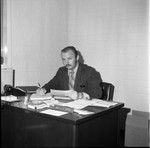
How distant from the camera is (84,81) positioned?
259 cm

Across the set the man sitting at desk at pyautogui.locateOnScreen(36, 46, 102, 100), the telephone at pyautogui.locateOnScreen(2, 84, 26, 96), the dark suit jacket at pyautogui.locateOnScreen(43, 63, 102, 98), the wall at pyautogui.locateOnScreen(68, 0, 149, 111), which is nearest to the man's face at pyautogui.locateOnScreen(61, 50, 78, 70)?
the man sitting at desk at pyautogui.locateOnScreen(36, 46, 102, 100)

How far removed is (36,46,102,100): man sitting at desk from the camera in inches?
94.7

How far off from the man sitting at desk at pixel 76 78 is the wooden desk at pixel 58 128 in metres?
0.49

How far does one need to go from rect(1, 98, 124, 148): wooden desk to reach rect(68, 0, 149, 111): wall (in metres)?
1.39

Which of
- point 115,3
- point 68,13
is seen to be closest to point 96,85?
point 115,3

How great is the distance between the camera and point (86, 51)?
12.4 feet

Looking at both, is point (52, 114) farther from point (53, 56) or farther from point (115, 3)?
point (115, 3)

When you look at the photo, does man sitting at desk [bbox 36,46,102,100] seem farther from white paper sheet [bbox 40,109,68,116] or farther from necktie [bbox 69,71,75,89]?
white paper sheet [bbox 40,109,68,116]

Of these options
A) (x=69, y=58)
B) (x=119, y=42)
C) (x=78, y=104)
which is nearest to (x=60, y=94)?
(x=78, y=104)

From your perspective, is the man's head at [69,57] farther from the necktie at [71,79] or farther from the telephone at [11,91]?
the telephone at [11,91]

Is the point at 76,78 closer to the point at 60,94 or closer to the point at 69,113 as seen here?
the point at 60,94

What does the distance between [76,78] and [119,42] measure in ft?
3.82

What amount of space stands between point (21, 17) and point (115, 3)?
4.73 feet

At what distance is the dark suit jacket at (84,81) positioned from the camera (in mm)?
2395
